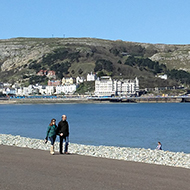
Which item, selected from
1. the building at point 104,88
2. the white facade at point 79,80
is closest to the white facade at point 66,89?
the white facade at point 79,80

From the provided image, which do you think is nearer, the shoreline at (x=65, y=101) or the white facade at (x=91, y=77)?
the shoreline at (x=65, y=101)

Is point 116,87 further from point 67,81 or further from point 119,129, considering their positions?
point 119,129

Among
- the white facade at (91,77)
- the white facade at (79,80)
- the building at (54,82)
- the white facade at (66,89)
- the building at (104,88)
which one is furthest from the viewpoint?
the building at (54,82)

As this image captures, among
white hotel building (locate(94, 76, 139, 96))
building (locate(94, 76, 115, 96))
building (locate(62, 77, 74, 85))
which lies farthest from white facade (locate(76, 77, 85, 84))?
building (locate(94, 76, 115, 96))

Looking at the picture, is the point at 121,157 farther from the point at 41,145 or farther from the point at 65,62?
the point at 65,62

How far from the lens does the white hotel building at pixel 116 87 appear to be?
157 m

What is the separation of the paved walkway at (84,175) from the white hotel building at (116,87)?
14212 centimetres

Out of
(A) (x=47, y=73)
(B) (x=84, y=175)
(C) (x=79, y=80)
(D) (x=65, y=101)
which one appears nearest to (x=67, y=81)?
(C) (x=79, y=80)

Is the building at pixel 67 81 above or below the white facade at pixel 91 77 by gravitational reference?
below

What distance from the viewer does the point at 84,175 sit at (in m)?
10.7

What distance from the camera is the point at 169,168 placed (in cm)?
1259

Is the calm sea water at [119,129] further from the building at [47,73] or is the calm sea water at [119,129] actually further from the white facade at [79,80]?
the building at [47,73]

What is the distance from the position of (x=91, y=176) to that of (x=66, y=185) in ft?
4.05

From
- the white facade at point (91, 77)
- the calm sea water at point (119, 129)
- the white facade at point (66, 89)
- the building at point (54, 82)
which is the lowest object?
the calm sea water at point (119, 129)
